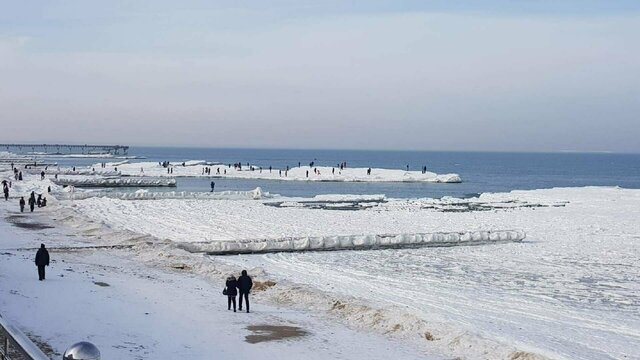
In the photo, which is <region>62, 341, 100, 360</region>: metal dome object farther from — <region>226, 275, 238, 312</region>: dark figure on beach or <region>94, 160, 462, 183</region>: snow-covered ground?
<region>94, 160, 462, 183</region>: snow-covered ground

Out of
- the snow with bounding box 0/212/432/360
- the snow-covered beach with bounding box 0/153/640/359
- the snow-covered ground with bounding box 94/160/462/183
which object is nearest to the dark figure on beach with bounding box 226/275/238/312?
the snow with bounding box 0/212/432/360

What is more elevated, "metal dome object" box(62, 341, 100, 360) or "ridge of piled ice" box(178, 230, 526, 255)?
"metal dome object" box(62, 341, 100, 360)

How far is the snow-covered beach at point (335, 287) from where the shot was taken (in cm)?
1630

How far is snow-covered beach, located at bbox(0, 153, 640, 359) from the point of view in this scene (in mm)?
16297

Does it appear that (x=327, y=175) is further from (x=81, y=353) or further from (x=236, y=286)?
(x=81, y=353)

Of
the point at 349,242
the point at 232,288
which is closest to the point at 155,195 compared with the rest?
the point at 349,242

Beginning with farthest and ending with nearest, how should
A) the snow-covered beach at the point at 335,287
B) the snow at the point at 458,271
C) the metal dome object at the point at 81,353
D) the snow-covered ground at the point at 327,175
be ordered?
the snow-covered ground at the point at 327,175
the snow at the point at 458,271
the snow-covered beach at the point at 335,287
the metal dome object at the point at 81,353

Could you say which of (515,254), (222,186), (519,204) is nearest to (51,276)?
(515,254)

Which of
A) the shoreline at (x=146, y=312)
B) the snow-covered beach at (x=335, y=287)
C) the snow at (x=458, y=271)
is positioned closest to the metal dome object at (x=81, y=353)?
the shoreline at (x=146, y=312)

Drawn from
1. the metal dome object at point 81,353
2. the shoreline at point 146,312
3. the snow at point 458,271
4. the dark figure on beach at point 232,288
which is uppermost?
the metal dome object at point 81,353

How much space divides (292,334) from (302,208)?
3582 cm

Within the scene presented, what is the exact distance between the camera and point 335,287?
24.1 metres

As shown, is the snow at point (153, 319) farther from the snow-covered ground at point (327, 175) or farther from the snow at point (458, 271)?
the snow-covered ground at point (327, 175)

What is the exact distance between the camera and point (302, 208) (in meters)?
52.8
